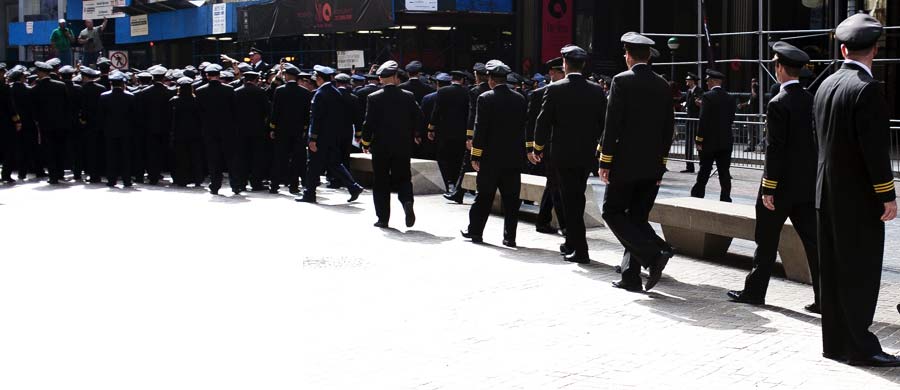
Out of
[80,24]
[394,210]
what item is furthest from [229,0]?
[394,210]

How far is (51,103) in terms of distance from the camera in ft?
65.2

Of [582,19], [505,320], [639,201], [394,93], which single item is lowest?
[505,320]

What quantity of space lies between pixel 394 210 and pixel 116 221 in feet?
11.6

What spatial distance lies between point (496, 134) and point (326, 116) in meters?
4.64

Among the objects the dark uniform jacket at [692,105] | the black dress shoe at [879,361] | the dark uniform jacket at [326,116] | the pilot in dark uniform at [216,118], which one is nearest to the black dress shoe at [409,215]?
the dark uniform jacket at [326,116]

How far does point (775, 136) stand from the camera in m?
8.47

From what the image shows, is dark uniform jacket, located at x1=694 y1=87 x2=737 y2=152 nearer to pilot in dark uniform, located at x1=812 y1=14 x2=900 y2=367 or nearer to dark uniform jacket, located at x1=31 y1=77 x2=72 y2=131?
pilot in dark uniform, located at x1=812 y1=14 x2=900 y2=367

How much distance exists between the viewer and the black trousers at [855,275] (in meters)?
6.84

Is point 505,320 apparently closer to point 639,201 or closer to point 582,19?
point 639,201

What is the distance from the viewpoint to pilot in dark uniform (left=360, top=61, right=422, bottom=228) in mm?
13625

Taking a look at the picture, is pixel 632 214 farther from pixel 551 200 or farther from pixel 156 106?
pixel 156 106

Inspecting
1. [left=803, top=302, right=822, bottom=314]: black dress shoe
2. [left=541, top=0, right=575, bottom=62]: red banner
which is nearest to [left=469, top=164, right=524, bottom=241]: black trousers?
[left=803, top=302, right=822, bottom=314]: black dress shoe

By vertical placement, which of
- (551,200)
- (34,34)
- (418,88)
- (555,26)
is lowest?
(551,200)

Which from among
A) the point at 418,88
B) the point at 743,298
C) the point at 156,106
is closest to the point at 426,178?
the point at 418,88
